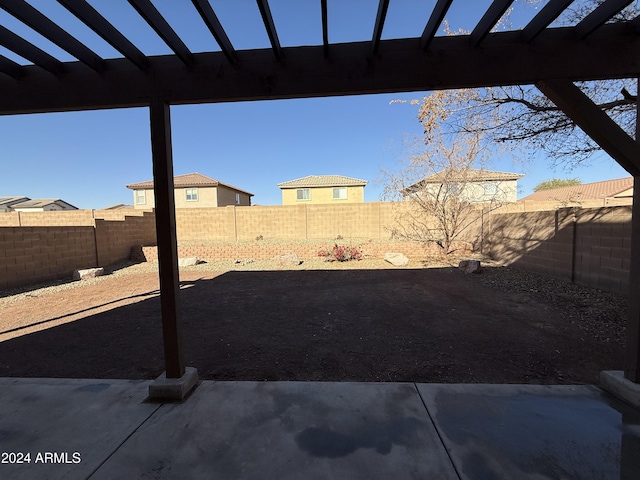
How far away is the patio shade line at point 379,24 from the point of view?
6.30 ft

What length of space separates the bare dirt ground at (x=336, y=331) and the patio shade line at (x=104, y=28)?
3.07m

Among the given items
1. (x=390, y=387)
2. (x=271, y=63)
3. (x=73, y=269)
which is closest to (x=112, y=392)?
(x=390, y=387)

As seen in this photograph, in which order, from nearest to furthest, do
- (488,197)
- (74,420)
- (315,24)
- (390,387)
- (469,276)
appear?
(315,24) < (74,420) < (390,387) < (469,276) < (488,197)

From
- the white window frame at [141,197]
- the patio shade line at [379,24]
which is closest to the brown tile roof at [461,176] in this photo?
the patio shade line at [379,24]

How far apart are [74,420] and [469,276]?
29.0ft

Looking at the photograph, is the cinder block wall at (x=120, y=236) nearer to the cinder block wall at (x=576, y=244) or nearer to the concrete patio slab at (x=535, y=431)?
the concrete patio slab at (x=535, y=431)

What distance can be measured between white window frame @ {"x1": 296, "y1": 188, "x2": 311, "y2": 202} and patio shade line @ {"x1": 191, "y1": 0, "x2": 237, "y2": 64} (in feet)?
86.0

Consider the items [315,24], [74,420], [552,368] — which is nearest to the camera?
[315,24]

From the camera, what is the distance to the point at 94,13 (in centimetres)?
201

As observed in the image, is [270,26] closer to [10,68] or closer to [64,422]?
[10,68]

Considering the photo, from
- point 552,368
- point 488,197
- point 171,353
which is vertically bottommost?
point 552,368

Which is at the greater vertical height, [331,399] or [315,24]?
[315,24]

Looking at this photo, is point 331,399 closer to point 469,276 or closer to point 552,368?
point 552,368

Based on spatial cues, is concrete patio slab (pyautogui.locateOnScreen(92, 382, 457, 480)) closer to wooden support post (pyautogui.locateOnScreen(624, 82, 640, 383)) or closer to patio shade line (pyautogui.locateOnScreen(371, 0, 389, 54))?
wooden support post (pyautogui.locateOnScreen(624, 82, 640, 383))
